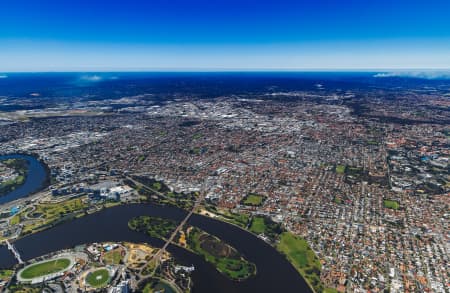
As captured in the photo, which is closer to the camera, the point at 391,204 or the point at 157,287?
the point at 157,287

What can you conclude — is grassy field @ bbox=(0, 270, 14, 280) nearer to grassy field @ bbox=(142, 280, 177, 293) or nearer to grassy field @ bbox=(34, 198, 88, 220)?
grassy field @ bbox=(34, 198, 88, 220)

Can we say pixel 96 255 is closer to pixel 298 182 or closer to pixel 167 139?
pixel 298 182

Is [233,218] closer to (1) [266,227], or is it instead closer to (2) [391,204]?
(1) [266,227]

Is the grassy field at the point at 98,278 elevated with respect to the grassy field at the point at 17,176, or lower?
lower

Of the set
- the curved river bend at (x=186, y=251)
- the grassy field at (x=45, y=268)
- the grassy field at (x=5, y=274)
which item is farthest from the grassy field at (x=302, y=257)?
the grassy field at (x=5, y=274)

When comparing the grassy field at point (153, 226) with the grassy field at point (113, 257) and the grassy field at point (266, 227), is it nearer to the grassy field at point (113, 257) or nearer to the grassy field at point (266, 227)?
the grassy field at point (113, 257)

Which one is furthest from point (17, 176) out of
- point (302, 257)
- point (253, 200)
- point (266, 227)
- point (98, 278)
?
point (302, 257)

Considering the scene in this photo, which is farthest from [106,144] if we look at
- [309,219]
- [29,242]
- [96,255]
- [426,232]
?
[426,232]
